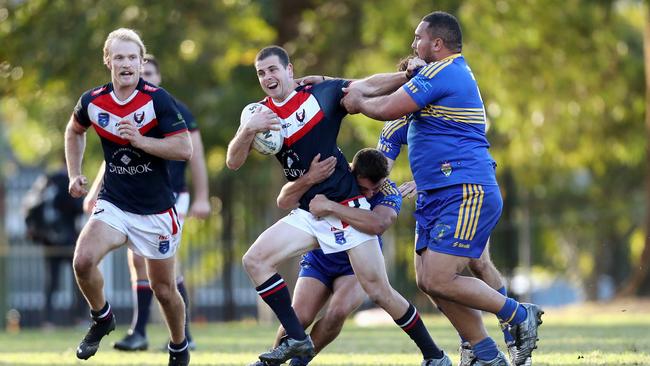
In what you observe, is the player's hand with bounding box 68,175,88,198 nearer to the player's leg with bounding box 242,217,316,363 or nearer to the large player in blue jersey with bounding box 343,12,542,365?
the player's leg with bounding box 242,217,316,363

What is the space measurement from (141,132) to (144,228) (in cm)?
64

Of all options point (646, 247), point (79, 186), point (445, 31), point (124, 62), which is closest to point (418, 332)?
point (445, 31)

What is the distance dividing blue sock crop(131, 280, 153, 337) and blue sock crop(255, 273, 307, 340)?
11.7 feet

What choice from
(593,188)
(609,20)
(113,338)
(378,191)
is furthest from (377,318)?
(593,188)

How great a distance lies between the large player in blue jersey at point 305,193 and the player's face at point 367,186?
0.49 feet

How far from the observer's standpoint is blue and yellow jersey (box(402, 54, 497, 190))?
25.6 ft

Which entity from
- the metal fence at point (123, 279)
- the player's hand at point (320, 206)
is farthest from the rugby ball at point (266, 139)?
the metal fence at point (123, 279)

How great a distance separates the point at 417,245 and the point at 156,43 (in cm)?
1143

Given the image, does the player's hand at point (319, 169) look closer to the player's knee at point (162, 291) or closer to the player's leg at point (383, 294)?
the player's leg at point (383, 294)

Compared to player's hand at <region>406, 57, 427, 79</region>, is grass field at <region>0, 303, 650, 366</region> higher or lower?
lower

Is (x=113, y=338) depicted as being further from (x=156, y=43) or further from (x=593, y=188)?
(x=593, y=188)

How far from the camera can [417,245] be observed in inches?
319

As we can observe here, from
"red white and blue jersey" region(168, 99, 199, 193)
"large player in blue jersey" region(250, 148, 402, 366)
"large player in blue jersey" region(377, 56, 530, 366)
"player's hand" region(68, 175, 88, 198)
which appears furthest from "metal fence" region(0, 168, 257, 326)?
"large player in blue jersey" region(377, 56, 530, 366)

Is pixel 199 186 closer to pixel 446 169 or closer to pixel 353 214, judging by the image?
pixel 353 214
